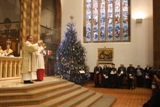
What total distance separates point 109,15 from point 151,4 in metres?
3.05

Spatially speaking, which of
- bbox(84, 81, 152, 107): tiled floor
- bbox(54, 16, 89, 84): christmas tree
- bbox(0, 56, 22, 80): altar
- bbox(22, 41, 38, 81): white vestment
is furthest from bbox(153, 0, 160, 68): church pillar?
bbox(22, 41, 38, 81): white vestment

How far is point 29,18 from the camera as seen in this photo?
1084 centimetres

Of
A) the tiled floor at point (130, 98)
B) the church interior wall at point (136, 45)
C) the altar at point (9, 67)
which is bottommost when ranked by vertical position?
the tiled floor at point (130, 98)

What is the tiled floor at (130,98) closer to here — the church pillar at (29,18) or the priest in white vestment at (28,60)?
the priest in white vestment at (28,60)

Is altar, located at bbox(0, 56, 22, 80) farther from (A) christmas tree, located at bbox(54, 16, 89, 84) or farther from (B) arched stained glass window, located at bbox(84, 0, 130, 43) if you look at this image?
(B) arched stained glass window, located at bbox(84, 0, 130, 43)

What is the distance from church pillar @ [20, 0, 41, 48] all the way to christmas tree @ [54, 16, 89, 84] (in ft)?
7.64

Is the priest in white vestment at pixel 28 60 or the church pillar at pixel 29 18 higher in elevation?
the church pillar at pixel 29 18

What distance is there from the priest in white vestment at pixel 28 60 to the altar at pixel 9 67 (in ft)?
5.60

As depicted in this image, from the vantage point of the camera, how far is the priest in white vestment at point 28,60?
6328mm

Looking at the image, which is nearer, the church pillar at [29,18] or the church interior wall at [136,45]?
the church pillar at [29,18]

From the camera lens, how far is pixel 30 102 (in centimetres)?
518

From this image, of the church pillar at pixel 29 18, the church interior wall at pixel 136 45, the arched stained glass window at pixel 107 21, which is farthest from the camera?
the arched stained glass window at pixel 107 21

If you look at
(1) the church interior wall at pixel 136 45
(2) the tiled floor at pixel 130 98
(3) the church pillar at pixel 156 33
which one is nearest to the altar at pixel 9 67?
(2) the tiled floor at pixel 130 98

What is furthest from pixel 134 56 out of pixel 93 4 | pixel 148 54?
pixel 93 4
